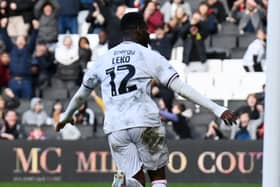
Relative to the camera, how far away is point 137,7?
21375 mm

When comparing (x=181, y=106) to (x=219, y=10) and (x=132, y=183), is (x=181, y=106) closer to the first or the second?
(x=219, y=10)

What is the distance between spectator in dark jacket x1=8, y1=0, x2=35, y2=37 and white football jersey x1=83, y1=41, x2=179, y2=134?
469 inches

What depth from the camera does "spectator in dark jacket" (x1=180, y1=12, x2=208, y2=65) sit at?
2062 centimetres

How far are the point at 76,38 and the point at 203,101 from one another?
12063mm

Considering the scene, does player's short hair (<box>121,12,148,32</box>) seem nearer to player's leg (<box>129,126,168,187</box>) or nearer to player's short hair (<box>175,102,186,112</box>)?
player's leg (<box>129,126,168,187</box>)

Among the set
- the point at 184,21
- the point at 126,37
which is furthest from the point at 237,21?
the point at 126,37

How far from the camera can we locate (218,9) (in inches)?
829

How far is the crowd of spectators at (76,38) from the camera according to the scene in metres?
20.4

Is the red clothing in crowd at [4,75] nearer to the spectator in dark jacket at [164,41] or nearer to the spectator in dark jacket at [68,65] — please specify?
the spectator in dark jacket at [68,65]

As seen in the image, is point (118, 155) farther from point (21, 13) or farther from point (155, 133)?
point (21, 13)

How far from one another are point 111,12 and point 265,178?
43.5ft

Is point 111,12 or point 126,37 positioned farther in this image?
point 111,12

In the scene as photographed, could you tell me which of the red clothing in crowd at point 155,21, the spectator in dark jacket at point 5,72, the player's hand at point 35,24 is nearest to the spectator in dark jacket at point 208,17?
the red clothing in crowd at point 155,21

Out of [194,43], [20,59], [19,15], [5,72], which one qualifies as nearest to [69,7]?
[19,15]
